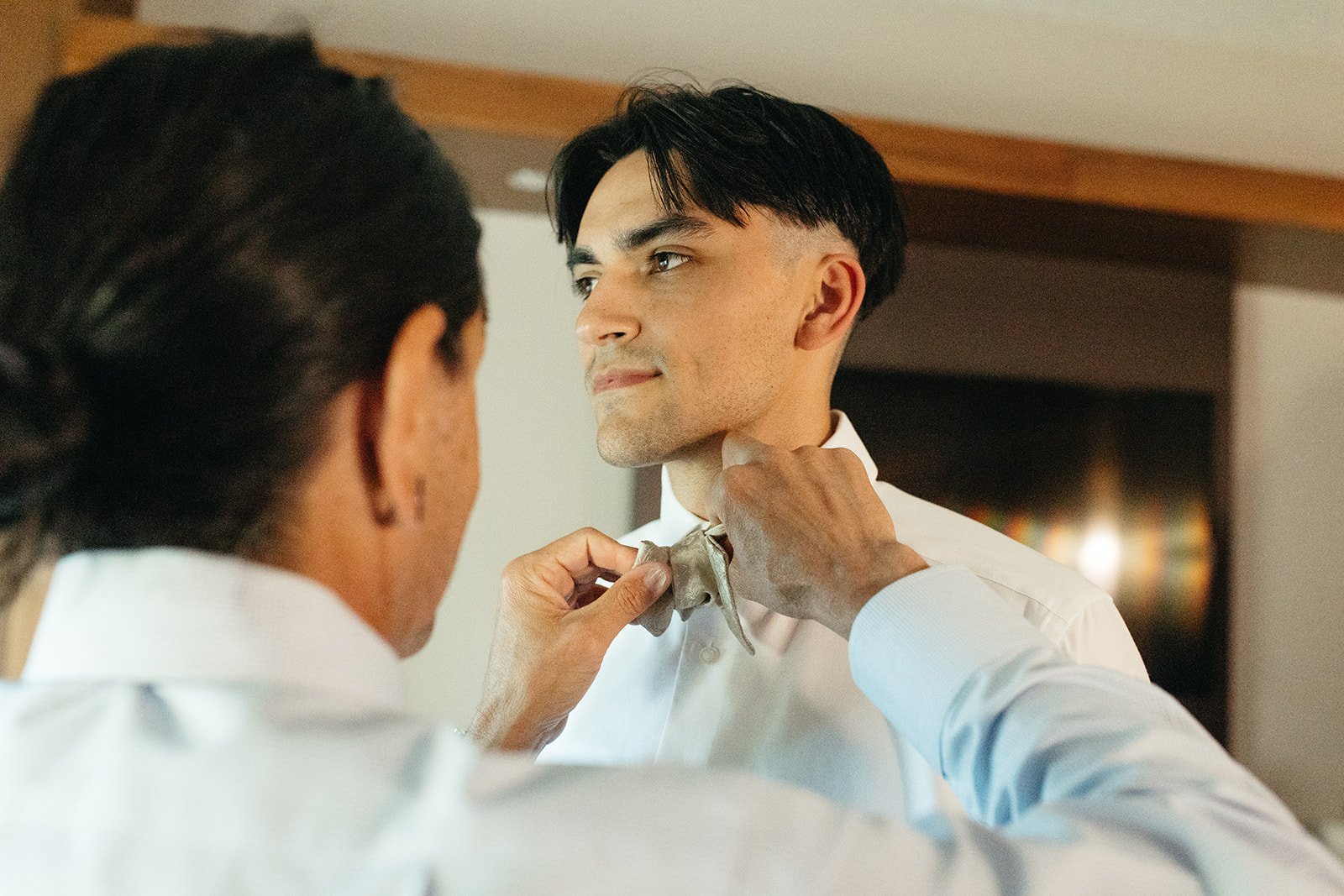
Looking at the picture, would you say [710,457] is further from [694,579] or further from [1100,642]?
[1100,642]

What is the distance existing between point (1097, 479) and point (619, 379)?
6.17 ft

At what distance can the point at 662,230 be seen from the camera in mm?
1396

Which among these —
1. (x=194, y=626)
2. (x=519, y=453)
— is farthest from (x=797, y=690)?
(x=519, y=453)

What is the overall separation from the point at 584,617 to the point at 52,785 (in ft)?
2.16

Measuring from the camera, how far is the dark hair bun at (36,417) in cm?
59

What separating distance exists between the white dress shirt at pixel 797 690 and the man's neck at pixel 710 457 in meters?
0.15

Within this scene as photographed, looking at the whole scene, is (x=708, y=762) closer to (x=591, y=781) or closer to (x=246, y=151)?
(x=591, y=781)

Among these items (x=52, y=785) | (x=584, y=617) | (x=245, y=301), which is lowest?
(x=584, y=617)

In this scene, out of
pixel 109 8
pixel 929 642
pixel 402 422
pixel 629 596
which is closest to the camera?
pixel 402 422

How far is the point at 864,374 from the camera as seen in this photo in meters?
2.73

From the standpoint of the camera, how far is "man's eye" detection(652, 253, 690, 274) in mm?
1405

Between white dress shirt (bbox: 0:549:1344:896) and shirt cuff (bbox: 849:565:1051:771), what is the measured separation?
4.0 inches

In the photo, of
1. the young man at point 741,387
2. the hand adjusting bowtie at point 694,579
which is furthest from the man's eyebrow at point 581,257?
the hand adjusting bowtie at point 694,579

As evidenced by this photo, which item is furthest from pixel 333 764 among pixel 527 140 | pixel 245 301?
pixel 527 140
